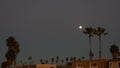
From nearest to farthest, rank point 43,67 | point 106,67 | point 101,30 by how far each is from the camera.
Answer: point 106,67 < point 43,67 < point 101,30

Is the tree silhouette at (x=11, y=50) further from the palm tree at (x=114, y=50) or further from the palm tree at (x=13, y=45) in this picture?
the palm tree at (x=114, y=50)

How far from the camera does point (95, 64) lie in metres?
92.5

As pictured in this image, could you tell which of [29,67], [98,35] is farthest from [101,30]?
[29,67]

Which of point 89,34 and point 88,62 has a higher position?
point 89,34

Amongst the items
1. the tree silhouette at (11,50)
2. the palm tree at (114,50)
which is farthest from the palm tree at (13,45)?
the palm tree at (114,50)

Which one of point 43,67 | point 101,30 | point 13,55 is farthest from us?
point 101,30

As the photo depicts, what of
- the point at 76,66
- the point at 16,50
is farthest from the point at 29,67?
the point at 76,66

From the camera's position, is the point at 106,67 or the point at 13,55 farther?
the point at 13,55

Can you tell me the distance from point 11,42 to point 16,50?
3.42 metres

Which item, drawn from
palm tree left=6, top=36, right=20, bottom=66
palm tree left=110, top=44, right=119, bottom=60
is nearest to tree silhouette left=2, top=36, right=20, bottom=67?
palm tree left=6, top=36, right=20, bottom=66

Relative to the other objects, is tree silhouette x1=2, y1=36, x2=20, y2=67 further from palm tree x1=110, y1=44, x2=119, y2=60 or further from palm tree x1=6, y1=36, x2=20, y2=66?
palm tree x1=110, y1=44, x2=119, y2=60

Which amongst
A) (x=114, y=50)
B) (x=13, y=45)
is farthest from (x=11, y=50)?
(x=114, y=50)

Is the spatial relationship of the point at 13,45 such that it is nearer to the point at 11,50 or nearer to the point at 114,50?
the point at 11,50

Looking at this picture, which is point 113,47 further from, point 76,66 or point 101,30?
point 76,66
